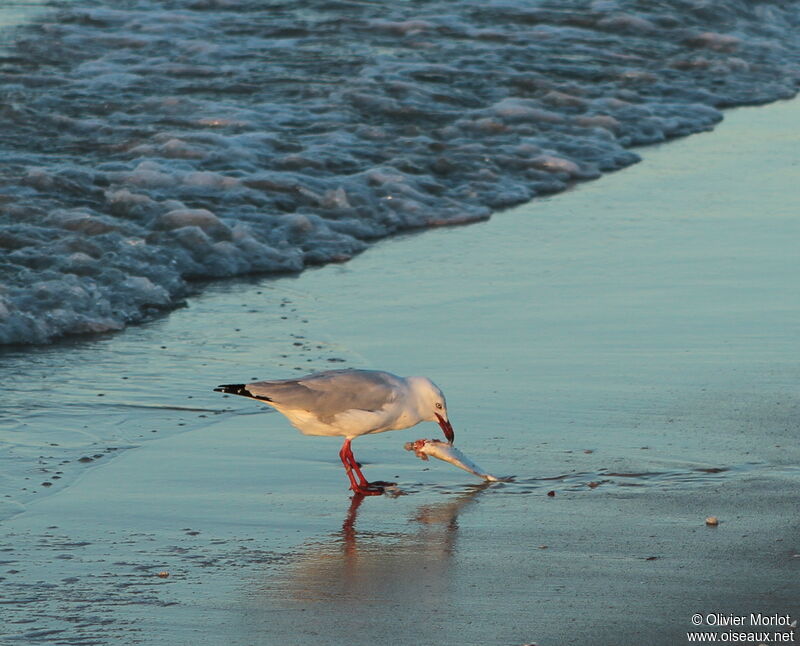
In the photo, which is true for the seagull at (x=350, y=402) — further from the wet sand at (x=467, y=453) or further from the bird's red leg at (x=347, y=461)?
the wet sand at (x=467, y=453)

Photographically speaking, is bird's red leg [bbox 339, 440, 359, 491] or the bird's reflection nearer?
the bird's reflection

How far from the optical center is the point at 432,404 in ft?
17.5

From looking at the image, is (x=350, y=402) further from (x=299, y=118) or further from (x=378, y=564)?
(x=299, y=118)

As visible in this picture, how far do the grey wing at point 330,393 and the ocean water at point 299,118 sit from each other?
2100 mm

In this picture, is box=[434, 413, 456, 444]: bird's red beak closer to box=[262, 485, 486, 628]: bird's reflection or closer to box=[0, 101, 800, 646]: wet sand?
box=[0, 101, 800, 646]: wet sand

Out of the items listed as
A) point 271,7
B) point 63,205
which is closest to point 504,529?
point 63,205

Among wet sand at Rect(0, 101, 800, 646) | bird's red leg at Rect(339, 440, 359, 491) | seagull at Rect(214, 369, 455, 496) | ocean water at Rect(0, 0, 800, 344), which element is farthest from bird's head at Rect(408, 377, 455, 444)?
ocean water at Rect(0, 0, 800, 344)

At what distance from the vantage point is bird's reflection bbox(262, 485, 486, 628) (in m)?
4.09

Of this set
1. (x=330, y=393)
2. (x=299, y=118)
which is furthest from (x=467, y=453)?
(x=299, y=118)

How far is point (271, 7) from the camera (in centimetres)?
1614

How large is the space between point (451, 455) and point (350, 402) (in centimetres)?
41

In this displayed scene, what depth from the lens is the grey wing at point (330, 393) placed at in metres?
5.27

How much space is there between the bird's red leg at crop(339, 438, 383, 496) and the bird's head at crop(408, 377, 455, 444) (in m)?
0.30

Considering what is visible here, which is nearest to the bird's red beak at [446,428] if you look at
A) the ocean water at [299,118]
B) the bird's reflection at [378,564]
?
the bird's reflection at [378,564]
